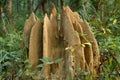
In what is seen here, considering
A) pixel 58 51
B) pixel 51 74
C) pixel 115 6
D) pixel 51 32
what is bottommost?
pixel 51 74

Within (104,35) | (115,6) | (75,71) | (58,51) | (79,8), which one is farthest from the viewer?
(79,8)

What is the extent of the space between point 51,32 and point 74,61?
0.58 meters

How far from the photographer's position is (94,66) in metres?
4.37

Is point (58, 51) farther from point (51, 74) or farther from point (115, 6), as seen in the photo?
point (115, 6)

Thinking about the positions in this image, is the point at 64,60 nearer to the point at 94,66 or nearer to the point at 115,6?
the point at 94,66

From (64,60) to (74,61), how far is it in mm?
176

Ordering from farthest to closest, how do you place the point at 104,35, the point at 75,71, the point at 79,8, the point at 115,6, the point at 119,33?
the point at 79,8 → the point at 115,6 → the point at 119,33 → the point at 104,35 → the point at 75,71

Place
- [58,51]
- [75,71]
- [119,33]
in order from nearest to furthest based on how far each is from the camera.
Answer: [75,71] → [58,51] → [119,33]

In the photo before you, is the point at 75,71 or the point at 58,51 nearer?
the point at 75,71

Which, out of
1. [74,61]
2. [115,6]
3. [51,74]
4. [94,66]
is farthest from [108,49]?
[115,6]

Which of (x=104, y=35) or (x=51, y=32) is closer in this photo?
(x=51, y=32)

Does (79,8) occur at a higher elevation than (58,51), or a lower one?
higher

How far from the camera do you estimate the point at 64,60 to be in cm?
427

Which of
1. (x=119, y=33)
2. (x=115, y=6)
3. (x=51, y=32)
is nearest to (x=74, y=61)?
(x=51, y=32)
